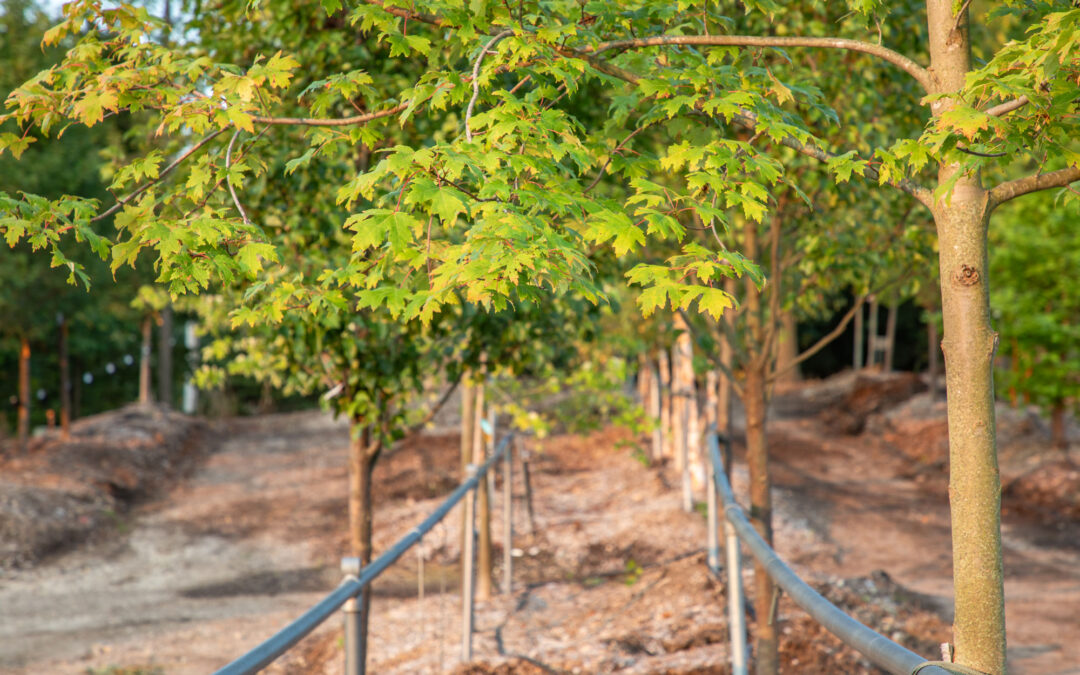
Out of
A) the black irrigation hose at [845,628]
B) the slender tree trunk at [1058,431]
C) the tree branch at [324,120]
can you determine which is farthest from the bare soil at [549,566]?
the tree branch at [324,120]

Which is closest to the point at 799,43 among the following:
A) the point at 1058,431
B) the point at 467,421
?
the point at 467,421

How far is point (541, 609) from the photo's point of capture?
791cm

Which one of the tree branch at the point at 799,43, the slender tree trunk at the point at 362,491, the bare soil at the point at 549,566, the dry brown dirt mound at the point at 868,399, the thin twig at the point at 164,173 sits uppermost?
the tree branch at the point at 799,43

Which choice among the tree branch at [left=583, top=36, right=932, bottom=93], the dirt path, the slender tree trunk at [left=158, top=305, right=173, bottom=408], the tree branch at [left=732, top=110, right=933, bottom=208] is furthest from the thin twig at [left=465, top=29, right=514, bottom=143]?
the slender tree trunk at [left=158, top=305, right=173, bottom=408]

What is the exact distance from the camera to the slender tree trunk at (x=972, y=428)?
2.50 m

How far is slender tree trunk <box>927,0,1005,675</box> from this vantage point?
2.50m

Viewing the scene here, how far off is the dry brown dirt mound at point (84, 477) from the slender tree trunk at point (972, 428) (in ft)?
33.0

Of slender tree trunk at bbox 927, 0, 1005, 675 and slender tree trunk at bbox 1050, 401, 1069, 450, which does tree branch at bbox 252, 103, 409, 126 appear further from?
slender tree trunk at bbox 1050, 401, 1069, 450

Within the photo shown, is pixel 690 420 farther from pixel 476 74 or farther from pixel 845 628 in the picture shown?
pixel 845 628

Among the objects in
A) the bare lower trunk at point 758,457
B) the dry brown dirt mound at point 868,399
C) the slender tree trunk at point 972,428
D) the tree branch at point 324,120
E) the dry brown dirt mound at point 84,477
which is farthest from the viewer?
the dry brown dirt mound at point 868,399

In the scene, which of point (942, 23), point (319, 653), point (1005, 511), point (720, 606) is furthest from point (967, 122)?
point (1005, 511)

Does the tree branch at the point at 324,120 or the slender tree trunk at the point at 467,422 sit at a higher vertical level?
the tree branch at the point at 324,120

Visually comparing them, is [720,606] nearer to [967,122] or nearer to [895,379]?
[967,122]

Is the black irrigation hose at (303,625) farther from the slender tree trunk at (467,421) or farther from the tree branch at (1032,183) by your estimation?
the slender tree trunk at (467,421)
